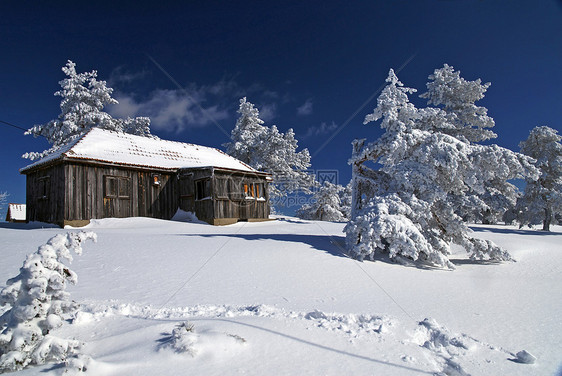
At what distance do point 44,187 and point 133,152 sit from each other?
4756 millimetres

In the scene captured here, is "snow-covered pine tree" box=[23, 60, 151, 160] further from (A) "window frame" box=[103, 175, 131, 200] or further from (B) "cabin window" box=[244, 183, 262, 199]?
(B) "cabin window" box=[244, 183, 262, 199]

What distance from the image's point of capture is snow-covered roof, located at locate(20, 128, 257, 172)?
15508mm

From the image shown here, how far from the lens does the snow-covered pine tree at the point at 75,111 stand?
77.1ft

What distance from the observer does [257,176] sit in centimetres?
2034

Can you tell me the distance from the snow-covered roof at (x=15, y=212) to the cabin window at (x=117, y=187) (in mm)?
20182

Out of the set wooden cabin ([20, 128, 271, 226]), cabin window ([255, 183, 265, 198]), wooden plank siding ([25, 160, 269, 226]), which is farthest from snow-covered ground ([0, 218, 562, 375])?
cabin window ([255, 183, 265, 198])

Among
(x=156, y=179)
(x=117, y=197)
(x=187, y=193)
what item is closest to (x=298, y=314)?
(x=117, y=197)

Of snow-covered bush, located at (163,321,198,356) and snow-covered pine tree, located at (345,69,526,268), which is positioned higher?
snow-covered pine tree, located at (345,69,526,268)

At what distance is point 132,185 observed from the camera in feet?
54.4

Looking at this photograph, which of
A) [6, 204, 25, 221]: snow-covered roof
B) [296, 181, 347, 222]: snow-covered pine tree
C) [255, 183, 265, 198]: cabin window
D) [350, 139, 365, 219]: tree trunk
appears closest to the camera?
[350, 139, 365, 219]: tree trunk

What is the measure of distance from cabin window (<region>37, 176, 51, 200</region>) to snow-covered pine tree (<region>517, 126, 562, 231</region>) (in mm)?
30812

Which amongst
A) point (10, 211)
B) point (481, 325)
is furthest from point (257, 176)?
point (10, 211)

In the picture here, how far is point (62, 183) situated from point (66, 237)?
46.0 feet

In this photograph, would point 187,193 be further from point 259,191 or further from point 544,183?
point 544,183
